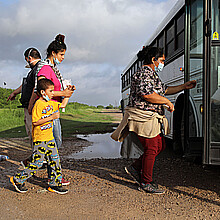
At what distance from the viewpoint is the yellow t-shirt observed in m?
4.06

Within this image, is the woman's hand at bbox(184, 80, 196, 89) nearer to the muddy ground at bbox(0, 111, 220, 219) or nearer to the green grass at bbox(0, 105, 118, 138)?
the muddy ground at bbox(0, 111, 220, 219)

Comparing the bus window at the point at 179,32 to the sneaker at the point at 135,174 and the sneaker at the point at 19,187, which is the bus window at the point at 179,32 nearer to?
the sneaker at the point at 135,174

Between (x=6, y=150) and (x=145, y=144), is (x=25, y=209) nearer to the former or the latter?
(x=145, y=144)

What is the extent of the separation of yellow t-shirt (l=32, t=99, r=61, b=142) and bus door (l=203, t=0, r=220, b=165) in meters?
2.09

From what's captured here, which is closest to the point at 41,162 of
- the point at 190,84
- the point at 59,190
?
the point at 59,190

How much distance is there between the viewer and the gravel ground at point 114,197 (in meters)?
3.39

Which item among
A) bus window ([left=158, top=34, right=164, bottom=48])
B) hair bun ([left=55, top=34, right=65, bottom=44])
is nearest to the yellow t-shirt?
hair bun ([left=55, top=34, right=65, bottom=44])

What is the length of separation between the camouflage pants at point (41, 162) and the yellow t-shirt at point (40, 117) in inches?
3.2

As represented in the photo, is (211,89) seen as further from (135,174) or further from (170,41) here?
(170,41)

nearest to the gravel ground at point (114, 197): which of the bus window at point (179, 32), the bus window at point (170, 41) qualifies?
the bus window at point (179, 32)

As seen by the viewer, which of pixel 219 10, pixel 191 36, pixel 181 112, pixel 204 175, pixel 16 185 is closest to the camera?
pixel 219 10

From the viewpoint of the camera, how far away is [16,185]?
4.11m

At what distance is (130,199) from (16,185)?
5.19 feet

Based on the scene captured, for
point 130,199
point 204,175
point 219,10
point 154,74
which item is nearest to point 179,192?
point 130,199
